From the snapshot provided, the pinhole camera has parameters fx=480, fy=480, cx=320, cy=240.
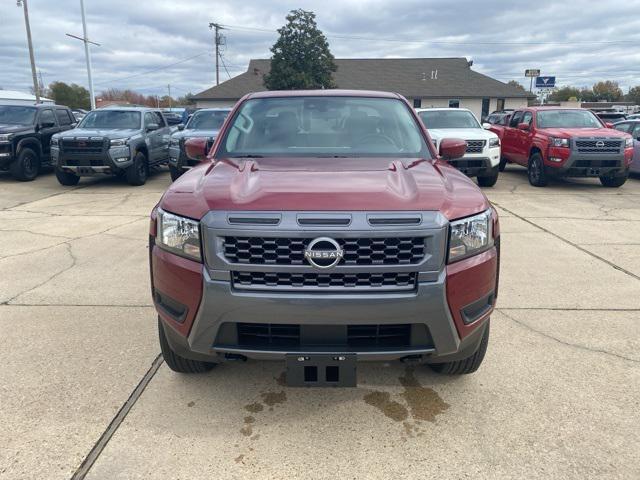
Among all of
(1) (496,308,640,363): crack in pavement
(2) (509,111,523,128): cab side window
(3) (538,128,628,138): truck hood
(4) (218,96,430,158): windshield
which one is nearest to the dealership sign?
(2) (509,111,523,128): cab side window

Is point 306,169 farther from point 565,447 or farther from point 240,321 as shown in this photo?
point 565,447

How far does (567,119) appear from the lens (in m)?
11.4

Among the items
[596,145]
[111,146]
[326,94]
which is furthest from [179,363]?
[596,145]

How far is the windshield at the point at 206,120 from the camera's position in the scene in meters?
11.9

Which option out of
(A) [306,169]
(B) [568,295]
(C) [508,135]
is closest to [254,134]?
(A) [306,169]

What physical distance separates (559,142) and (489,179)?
1.62 meters

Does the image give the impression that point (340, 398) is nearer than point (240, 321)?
No

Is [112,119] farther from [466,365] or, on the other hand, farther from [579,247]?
[466,365]

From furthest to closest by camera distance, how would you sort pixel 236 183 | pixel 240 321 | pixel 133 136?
pixel 133 136
pixel 236 183
pixel 240 321

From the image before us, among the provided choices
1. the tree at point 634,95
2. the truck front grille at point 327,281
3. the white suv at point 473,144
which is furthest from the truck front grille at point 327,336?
the tree at point 634,95

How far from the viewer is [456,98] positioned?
41.9m

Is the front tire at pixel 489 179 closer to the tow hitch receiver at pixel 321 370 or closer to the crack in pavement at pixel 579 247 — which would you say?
the crack in pavement at pixel 579 247

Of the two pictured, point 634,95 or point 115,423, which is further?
point 634,95

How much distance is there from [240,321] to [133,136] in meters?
10.1
